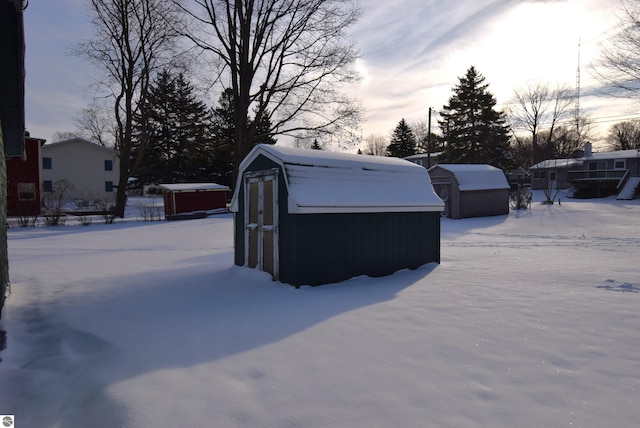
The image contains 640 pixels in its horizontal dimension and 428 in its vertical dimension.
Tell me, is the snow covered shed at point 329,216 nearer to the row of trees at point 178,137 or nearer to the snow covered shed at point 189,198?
the snow covered shed at point 189,198

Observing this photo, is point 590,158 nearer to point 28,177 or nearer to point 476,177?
point 476,177

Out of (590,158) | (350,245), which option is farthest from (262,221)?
(590,158)

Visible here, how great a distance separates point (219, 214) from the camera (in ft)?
82.8

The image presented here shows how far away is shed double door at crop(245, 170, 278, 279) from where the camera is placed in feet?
23.2

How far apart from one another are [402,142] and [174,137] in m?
29.7

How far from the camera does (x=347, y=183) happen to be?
742 cm

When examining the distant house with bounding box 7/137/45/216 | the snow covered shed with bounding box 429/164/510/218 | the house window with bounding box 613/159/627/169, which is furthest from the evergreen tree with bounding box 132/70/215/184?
the house window with bounding box 613/159/627/169

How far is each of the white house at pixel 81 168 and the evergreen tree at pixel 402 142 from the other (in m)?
34.7

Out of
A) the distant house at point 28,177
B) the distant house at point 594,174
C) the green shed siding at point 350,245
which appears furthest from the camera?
the distant house at point 594,174

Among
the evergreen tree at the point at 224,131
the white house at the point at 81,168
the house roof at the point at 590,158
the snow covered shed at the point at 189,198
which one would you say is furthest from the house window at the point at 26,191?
the house roof at the point at 590,158

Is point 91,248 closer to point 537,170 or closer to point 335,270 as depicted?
point 335,270

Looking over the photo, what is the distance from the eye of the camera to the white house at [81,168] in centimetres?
4069

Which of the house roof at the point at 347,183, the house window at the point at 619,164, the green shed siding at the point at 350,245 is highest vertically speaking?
the house window at the point at 619,164

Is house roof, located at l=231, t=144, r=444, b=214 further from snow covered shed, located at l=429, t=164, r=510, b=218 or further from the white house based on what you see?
the white house
